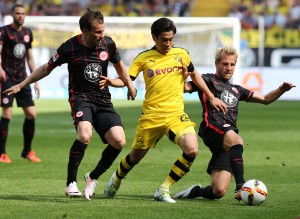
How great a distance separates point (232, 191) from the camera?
9828 mm

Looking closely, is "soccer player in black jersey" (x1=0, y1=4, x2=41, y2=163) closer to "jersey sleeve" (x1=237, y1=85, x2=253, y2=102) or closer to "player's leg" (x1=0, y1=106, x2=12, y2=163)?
"player's leg" (x1=0, y1=106, x2=12, y2=163)

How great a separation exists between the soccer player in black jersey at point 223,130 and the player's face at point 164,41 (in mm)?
473

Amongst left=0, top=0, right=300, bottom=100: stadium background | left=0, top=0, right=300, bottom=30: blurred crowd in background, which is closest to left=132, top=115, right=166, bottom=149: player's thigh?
left=0, top=0, right=300, bottom=100: stadium background

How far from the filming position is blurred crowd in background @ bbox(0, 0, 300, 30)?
33938mm

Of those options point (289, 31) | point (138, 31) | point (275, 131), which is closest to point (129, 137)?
point (275, 131)

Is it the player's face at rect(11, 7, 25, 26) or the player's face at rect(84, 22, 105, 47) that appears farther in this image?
the player's face at rect(11, 7, 25, 26)

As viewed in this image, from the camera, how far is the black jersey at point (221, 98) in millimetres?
9281

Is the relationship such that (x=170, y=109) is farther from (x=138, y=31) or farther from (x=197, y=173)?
(x=138, y=31)

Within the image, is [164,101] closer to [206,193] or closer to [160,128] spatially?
[160,128]

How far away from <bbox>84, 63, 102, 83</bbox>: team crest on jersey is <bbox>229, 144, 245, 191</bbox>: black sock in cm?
160

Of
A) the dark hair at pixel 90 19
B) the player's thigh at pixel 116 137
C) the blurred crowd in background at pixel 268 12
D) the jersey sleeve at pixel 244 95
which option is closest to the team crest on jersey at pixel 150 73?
the player's thigh at pixel 116 137

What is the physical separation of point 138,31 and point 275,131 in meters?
7.94

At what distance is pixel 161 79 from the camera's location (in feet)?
30.2

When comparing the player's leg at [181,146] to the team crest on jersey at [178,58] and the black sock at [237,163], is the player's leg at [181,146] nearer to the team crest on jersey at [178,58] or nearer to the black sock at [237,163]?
the black sock at [237,163]
